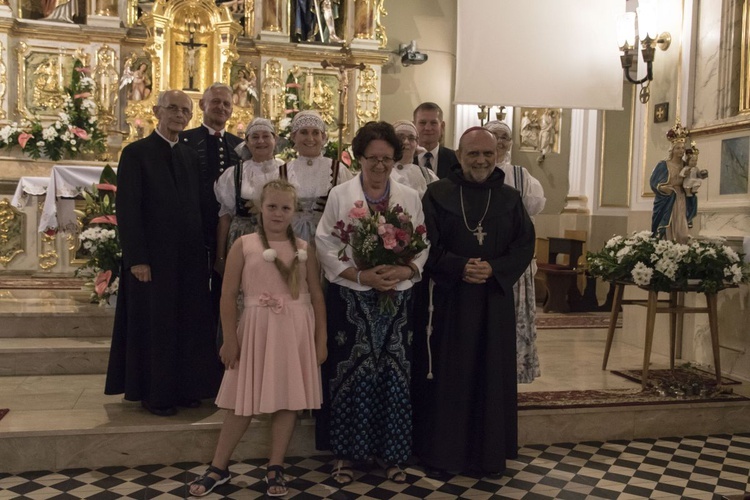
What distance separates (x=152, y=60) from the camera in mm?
8844

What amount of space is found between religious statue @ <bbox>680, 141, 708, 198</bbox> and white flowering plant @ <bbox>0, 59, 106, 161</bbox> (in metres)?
5.90

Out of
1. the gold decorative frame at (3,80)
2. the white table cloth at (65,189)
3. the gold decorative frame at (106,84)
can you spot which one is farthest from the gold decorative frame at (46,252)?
the gold decorative frame at (3,80)

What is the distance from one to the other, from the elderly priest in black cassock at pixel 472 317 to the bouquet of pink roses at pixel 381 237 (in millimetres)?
288

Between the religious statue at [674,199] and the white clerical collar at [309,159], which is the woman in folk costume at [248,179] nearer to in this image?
the white clerical collar at [309,159]

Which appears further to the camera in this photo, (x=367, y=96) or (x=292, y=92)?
(x=367, y=96)

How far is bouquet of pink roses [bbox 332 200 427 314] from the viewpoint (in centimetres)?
349

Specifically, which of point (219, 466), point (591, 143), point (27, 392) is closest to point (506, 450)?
point (219, 466)

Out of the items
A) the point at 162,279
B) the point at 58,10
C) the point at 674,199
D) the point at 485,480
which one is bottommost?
the point at 485,480

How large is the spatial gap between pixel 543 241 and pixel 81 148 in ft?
19.0

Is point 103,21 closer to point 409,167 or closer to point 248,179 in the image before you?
point 248,179

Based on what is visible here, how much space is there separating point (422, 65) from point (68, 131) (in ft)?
17.7

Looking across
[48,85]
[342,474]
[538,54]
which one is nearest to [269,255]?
[342,474]

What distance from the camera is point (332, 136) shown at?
31.5 ft

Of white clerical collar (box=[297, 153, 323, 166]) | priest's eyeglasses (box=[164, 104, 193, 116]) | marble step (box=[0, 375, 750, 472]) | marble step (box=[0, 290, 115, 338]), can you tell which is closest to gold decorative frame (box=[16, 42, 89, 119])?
marble step (box=[0, 290, 115, 338])
